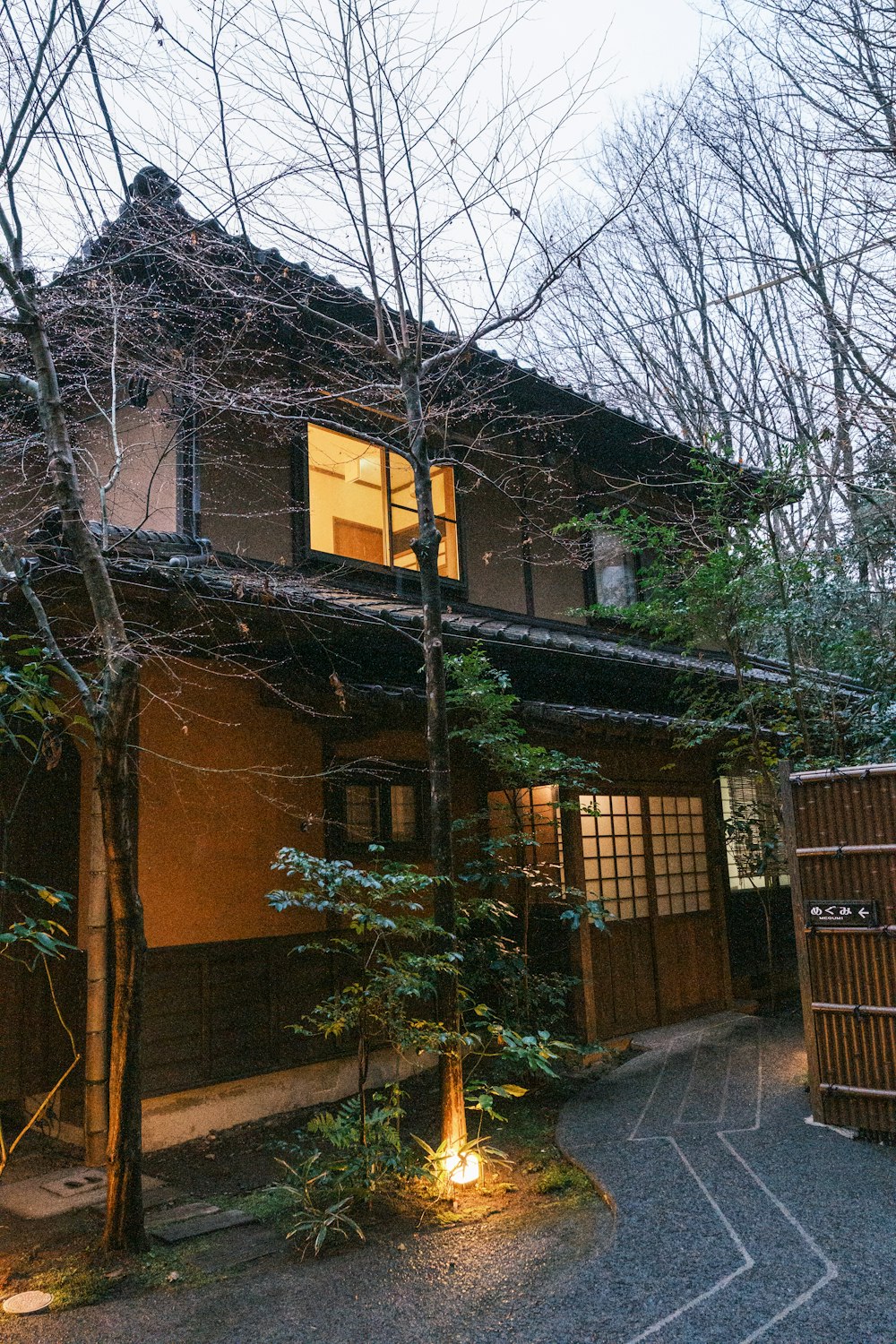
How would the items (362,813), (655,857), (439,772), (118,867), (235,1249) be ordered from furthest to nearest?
1. (655,857)
2. (362,813)
3. (439,772)
4. (235,1249)
5. (118,867)

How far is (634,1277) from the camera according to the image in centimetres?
420

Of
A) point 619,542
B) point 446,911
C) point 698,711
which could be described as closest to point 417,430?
point 446,911

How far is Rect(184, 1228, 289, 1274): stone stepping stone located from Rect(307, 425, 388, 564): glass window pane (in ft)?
19.3

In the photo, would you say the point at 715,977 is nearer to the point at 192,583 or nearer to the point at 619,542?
the point at 619,542

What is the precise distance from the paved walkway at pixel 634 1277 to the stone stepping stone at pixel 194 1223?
28.2 inches

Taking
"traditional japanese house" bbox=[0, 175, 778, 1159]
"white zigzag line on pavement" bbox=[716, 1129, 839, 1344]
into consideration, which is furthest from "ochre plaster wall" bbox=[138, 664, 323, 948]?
"white zigzag line on pavement" bbox=[716, 1129, 839, 1344]

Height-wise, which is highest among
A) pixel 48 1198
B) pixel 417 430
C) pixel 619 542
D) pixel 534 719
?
pixel 619 542

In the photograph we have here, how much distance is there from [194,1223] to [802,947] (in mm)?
4330

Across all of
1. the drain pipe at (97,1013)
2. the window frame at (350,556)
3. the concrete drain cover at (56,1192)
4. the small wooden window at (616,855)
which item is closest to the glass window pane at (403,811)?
the small wooden window at (616,855)

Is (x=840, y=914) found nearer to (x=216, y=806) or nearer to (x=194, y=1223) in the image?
(x=194, y=1223)

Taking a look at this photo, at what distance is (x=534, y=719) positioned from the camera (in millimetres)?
8461

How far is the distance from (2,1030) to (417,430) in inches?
239

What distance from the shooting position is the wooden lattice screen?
5809 mm

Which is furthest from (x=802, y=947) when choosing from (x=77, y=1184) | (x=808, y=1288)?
(x=77, y=1184)
